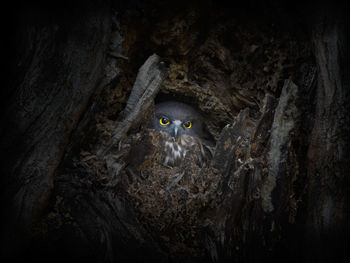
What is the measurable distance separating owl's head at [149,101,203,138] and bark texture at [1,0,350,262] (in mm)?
1102

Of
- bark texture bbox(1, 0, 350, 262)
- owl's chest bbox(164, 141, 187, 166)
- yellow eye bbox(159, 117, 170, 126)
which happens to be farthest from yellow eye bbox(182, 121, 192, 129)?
bark texture bbox(1, 0, 350, 262)

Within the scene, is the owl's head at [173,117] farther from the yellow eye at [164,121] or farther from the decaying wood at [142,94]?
the decaying wood at [142,94]

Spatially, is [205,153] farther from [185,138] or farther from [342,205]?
[342,205]

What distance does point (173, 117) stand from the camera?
3.04 m

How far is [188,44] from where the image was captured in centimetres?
194

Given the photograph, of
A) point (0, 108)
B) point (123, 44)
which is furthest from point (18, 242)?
point (123, 44)

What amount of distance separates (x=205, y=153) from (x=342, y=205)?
1.60 m

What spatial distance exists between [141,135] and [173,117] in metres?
1.15

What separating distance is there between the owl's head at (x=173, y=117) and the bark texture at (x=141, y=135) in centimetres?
110

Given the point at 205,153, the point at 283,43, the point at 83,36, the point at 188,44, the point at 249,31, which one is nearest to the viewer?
the point at 83,36

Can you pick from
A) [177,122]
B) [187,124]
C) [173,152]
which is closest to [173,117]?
[177,122]

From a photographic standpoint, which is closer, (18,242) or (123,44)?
(18,242)

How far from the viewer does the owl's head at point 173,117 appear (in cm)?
302

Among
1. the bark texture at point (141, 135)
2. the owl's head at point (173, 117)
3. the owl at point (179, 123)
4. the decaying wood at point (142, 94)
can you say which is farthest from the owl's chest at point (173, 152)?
the decaying wood at point (142, 94)
